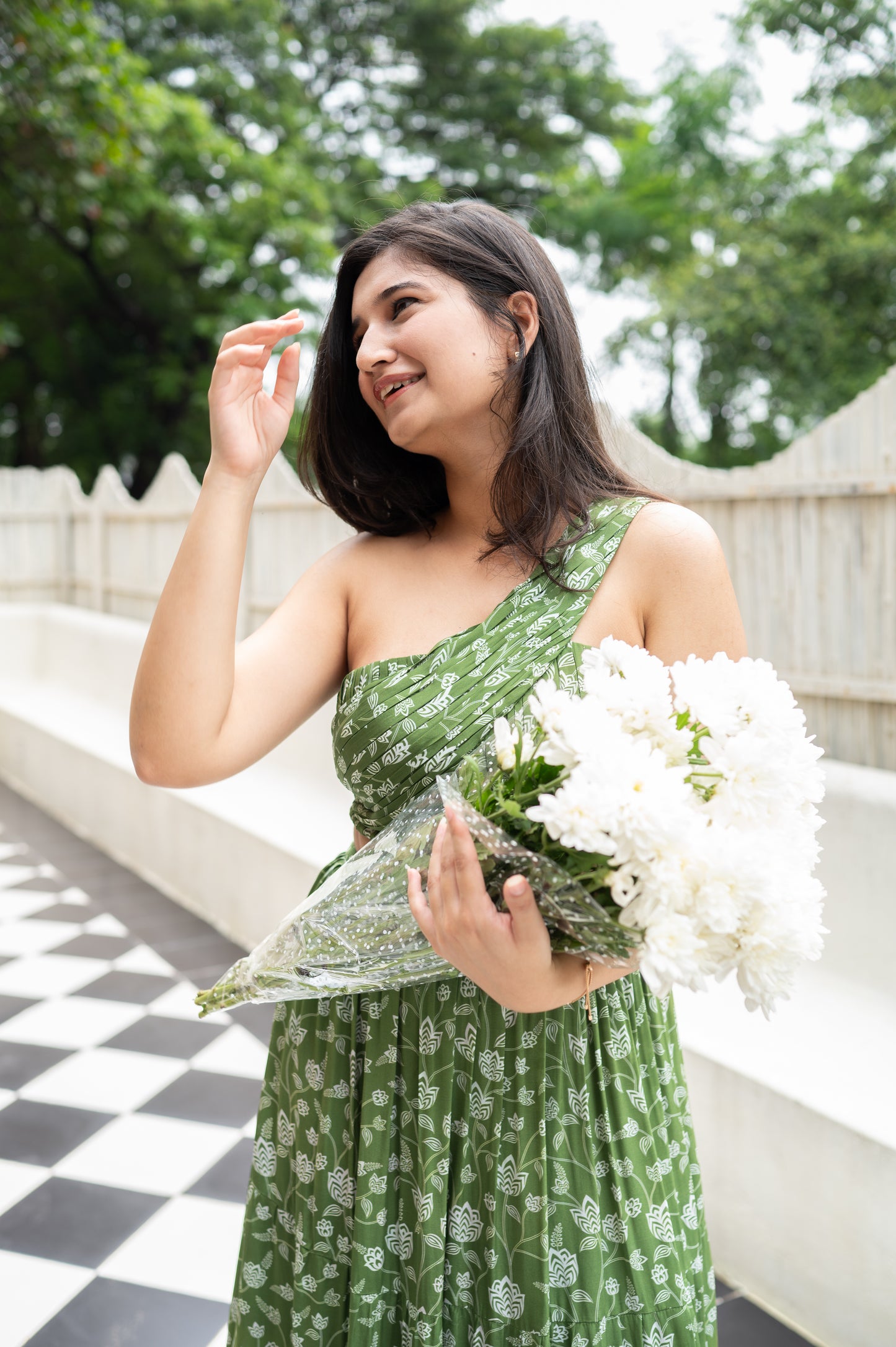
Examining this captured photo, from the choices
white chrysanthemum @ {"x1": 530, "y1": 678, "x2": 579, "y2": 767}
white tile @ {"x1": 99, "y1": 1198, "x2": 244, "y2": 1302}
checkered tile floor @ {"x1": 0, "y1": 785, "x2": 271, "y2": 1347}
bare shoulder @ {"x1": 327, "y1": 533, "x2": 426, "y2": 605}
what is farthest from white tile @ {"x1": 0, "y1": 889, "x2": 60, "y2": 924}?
white chrysanthemum @ {"x1": 530, "y1": 678, "x2": 579, "y2": 767}

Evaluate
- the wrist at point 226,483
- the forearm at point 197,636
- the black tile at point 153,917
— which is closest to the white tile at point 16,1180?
the black tile at point 153,917

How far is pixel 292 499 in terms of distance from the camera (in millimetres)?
5961

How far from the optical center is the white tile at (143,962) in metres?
4.25

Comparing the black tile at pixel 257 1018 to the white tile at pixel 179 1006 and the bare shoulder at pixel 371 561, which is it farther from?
the bare shoulder at pixel 371 561

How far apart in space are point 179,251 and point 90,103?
Result: 154 inches

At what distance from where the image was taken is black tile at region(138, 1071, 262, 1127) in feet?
10.5

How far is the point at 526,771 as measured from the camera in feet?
3.17

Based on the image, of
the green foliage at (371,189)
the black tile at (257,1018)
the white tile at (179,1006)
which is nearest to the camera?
the black tile at (257,1018)

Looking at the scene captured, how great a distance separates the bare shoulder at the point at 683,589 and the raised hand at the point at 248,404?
453 millimetres

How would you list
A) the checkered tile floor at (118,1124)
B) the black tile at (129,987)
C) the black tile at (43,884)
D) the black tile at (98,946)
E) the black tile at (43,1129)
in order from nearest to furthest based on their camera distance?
the checkered tile floor at (118,1124) < the black tile at (43,1129) < the black tile at (129,987) < the black tile at (98,946) < the black tile at (43,884)

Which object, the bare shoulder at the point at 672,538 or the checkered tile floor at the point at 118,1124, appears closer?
the bare shoulder at the point at 672,538

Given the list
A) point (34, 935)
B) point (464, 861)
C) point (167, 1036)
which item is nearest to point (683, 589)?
point (464, 861)

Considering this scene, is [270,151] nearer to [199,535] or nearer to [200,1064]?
[200,1064]

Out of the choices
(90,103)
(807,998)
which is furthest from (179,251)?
(807,998)
